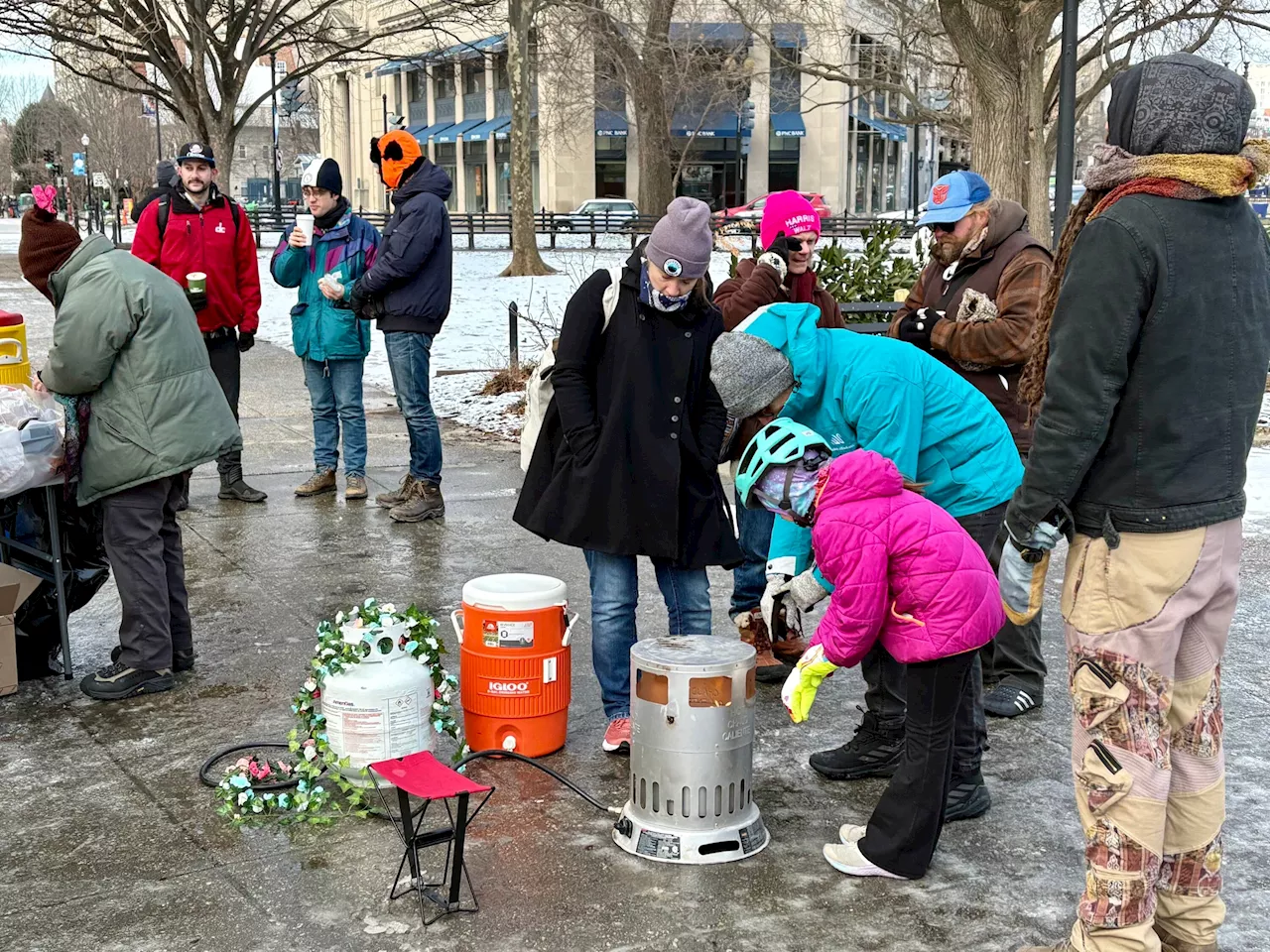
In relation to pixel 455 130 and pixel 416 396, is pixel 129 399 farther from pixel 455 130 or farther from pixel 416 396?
pixel 455 130

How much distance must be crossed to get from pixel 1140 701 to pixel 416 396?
4968mm

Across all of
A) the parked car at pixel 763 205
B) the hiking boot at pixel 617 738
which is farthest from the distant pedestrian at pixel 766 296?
the hiking boot at pixel 617 738

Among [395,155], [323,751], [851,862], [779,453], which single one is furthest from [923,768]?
[395,155]

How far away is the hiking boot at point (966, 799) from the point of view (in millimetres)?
3787

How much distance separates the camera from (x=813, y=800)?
3.96 metres

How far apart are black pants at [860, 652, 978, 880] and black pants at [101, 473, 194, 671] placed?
2.65 m

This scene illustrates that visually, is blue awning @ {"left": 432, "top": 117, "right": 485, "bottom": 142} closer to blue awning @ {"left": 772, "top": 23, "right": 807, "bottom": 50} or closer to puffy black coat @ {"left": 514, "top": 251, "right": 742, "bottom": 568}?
blue awning @ {"left": 772, "top": 23, "right": 807, "bottom": 50}

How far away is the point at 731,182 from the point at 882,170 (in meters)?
8.57

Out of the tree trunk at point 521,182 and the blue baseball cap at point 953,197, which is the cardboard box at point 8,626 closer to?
the blue baseball cap at point 953,197

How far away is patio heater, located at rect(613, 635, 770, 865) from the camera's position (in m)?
3.52

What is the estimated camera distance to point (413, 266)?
23.0 feet

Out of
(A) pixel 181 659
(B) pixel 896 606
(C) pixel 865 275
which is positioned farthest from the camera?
(C) pixel 865 275

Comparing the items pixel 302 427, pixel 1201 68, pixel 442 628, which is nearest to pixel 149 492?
pixel 442 628

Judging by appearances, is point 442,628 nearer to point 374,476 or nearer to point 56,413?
point 56,413
